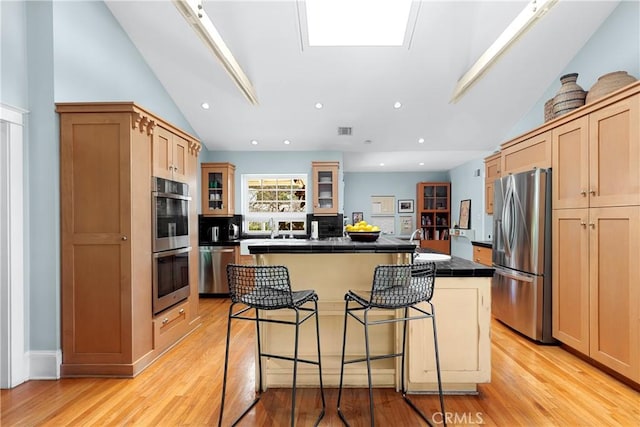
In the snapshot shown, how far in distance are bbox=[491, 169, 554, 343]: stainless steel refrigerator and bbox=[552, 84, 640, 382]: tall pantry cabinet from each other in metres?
0.08

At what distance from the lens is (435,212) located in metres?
9.07

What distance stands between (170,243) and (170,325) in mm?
802

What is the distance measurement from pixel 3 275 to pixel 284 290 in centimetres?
222

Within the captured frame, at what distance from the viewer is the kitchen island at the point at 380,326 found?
2326mm

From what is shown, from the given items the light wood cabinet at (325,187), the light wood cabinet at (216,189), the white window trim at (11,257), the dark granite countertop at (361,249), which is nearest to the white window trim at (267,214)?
the light wood cabinet at (325,187)

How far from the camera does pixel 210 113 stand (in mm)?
5102

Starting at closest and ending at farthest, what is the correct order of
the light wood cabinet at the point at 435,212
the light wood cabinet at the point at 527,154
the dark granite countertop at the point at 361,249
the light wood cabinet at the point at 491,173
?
1. the dark granite countertop at the point at 361,249
2. the light wood cabinet at the point at 527,154
3. the light wood cabinet at the point at 491,173
4. the light wood cabinet at the point at 435,212

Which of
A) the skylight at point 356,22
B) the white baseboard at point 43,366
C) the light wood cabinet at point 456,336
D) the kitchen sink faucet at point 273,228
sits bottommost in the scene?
the white baseboard at point 43,366

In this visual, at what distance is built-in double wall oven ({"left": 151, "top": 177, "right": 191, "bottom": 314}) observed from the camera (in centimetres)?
306

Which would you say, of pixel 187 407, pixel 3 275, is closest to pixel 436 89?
pixel 187 407

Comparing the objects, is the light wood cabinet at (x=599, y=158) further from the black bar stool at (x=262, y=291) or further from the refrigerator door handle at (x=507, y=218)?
the black bar stool at (x=262, y=291)

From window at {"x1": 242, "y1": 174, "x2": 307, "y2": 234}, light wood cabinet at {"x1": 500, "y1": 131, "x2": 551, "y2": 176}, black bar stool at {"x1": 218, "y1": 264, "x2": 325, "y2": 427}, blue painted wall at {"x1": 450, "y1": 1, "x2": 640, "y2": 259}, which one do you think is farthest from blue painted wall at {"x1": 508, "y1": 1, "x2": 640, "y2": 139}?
window at {"x1": 242, "y1": 174, "x2": 307, "y2": 234}

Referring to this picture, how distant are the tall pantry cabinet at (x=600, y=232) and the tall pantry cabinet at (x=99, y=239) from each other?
3.69 metres

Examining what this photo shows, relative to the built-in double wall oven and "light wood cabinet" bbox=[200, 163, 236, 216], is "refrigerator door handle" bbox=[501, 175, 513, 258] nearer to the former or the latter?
the built-in double wall oven
